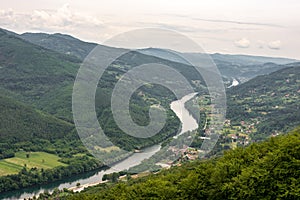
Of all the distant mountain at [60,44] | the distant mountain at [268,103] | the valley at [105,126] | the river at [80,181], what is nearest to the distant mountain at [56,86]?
the valley at [105,126]

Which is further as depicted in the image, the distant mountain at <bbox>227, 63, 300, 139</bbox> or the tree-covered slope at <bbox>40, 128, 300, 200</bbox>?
the distant mountain at <bbox>227, 63, 300, 139</bbox>

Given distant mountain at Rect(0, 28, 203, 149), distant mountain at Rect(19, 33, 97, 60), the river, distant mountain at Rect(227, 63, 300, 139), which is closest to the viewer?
the river

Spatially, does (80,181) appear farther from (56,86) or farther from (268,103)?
(268,103)

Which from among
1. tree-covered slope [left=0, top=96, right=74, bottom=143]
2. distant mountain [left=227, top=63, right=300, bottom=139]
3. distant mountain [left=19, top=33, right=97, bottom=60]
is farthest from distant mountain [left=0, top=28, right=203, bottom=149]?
distant mountain [left=19, top=33, right=97, bottom=60]

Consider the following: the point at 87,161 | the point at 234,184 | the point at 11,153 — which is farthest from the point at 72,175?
the point at 234,184

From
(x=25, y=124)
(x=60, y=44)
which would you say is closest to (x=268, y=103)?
(x=25, y=124)

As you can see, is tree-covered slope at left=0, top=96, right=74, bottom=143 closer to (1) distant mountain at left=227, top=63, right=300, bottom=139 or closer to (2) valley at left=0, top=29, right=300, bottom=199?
(2) valley at left=0, top=29, right=300, bottom=199

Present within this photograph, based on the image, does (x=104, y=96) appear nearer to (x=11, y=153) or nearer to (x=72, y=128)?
(x=72, y=128)
